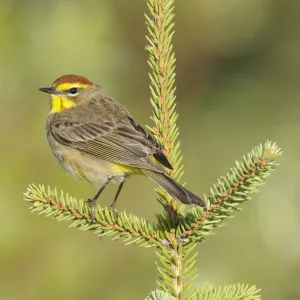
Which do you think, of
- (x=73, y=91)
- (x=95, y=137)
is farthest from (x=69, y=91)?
(x=95, y=137)

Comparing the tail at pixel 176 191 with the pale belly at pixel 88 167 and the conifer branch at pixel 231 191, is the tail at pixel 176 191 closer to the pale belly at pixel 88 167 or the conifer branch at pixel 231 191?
the conifer branch at pixel 231 191

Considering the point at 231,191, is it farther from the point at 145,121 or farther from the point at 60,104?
the point at 145,121

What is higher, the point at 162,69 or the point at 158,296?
the point at 162,69

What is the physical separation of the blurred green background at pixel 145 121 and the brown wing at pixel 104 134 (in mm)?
494

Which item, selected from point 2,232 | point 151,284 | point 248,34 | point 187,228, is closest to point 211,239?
point 151,284

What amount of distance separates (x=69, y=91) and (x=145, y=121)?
2.13 meters

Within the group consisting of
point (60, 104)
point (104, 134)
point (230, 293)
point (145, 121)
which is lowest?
point (230, 293)

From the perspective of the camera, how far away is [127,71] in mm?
7215

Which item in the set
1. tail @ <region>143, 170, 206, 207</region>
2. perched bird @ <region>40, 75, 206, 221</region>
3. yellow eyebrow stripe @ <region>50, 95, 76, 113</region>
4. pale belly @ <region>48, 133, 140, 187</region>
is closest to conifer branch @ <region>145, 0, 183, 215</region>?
tail @ <region>143, 170, 206, 207</region>

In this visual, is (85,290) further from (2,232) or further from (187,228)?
(187,228)

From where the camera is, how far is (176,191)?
364 centimetres

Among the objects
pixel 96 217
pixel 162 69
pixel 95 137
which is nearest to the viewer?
pixel 96 217

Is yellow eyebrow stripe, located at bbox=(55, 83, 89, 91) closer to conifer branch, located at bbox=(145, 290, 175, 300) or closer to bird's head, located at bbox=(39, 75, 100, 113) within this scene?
bird's head, located at bbox=(39, 75, 100, 113)

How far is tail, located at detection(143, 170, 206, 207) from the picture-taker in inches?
137
